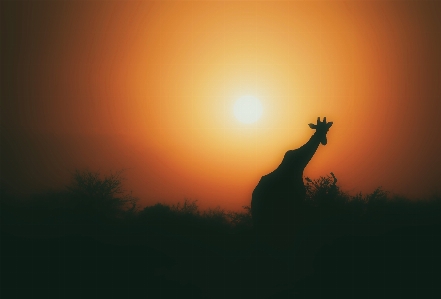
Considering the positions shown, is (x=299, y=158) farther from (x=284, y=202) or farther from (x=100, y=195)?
(x=100, y=195)

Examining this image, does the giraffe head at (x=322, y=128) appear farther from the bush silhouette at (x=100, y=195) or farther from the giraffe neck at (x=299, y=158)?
the bush silhouette at (x=100, y=195)

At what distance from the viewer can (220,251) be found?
24734 millimetres

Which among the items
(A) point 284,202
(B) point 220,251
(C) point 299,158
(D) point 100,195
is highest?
(D) point 100,195

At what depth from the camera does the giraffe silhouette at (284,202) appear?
17469 mm

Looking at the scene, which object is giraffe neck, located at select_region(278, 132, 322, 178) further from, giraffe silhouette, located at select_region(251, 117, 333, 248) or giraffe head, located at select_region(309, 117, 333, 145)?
giraffe head, located at select_region(309, 117, 333, 145)

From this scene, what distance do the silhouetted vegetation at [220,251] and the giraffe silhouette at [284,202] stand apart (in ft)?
1.79

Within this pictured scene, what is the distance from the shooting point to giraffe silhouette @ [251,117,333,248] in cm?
1747

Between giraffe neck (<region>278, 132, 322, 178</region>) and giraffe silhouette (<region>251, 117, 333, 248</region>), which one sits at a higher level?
giraffe neck (<region>278, 132, 322, 178</region>)

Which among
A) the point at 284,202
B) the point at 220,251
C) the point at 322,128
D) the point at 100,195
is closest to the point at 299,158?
the point at 322,128

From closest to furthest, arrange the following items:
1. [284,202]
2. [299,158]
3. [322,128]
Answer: [284,202], [299,158], [322,128]

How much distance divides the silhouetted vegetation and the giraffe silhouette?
0.54 metres

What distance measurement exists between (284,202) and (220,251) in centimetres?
847

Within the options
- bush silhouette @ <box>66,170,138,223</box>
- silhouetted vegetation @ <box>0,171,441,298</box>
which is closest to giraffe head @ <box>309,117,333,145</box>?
silhouetted vegetation @ <box>0,171,441,298</box>

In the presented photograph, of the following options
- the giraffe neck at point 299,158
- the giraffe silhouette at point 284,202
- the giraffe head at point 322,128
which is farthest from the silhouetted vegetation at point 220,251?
the giraffe head at point 322,128
